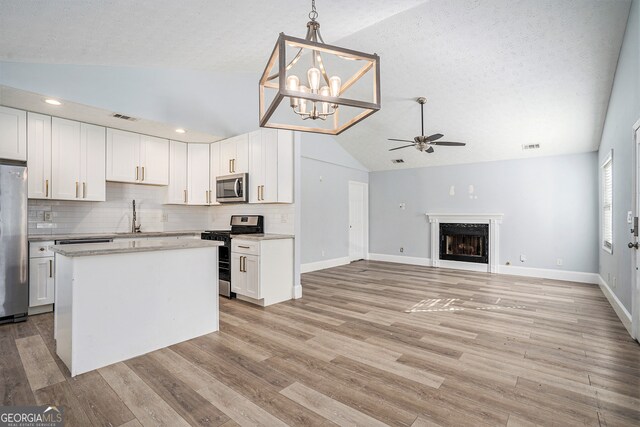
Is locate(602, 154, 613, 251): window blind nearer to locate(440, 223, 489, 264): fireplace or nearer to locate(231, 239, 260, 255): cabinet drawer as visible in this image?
locate(440, 223, 489, 264): fireplace

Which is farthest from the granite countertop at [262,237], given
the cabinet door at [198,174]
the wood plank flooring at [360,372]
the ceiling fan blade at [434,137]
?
the ceiling fan blade at [434,137]

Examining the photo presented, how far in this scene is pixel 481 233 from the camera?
22.2 feet

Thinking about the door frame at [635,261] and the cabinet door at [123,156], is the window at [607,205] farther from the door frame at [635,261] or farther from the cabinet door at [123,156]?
the cabinet door at [123,156]

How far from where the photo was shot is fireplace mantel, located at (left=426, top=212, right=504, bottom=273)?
6570 mm

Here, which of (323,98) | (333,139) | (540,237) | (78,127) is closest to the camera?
(323,98)

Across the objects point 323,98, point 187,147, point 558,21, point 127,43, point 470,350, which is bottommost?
point 470,350

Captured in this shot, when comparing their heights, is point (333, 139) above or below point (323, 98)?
above

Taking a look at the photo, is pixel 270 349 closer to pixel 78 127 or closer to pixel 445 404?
pixel 445 404

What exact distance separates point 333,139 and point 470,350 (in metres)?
5.49

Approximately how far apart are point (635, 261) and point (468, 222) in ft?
12.8

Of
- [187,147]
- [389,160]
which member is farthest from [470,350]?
[389,160]

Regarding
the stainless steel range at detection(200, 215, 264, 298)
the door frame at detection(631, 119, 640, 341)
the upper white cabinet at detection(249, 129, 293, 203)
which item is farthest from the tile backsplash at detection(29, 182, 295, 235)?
the door frame at detection(631, 119, 640, 341)

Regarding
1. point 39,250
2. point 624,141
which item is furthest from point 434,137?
point 39,250

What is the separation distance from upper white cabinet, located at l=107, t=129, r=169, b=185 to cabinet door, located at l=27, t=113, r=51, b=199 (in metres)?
0.67
